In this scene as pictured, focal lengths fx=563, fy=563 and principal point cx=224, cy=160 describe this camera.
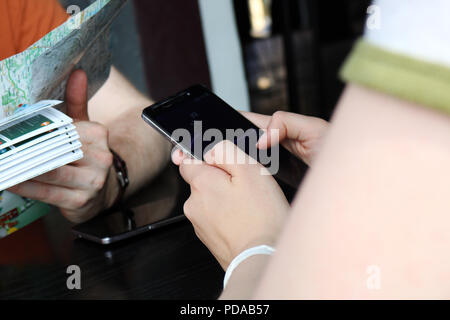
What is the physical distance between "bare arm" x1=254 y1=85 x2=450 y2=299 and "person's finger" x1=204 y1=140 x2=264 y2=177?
201mm

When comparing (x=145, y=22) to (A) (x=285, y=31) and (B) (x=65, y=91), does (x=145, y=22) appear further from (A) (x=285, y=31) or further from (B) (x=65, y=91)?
(B) (x=65, y=91)

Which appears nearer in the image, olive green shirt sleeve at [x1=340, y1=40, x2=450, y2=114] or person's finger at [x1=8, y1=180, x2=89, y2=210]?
olive green shirt sleeve at [x1=340, y1=40, x2=450, y2=114]

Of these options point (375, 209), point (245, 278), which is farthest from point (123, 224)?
point (375, 209)

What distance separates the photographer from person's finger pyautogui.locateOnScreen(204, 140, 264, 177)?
50cm

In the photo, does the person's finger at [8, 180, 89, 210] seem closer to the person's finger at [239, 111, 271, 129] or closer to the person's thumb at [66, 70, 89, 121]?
the person's thumb at [66, 70, 89, 121]

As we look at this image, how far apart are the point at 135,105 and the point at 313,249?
855 millimetres

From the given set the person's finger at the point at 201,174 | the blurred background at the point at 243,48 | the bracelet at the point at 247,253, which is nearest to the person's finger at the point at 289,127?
the person's finger at the point at 201,174

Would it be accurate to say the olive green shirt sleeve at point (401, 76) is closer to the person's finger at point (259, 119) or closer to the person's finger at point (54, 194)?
the person's finger at point (259, 119)

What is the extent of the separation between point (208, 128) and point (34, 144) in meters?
0.21

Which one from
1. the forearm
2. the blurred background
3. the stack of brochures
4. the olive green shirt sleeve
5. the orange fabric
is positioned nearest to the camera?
the olive green shirt sleeve

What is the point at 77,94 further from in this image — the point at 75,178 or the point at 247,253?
the point at 247,253

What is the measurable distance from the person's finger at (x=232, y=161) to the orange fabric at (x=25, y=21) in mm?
660

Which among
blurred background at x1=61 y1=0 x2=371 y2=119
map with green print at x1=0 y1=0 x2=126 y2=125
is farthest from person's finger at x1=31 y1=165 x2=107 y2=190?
blurred background at x1=61 y1=0 x2=371 y2=119

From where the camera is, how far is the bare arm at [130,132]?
92 centimetres
